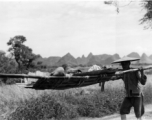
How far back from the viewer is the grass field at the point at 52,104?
6.12m

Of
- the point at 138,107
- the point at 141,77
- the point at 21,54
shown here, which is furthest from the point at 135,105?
the point at 21,54

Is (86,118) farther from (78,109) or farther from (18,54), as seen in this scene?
(18,54)

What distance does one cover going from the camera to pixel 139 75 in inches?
162

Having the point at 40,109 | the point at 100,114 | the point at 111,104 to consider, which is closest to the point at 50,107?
the point at 40,109

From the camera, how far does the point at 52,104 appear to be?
6469mm

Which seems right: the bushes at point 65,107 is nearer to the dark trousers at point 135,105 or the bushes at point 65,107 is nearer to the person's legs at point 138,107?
the dark trousers at point 135,105

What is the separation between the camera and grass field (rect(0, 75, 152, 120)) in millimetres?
6125

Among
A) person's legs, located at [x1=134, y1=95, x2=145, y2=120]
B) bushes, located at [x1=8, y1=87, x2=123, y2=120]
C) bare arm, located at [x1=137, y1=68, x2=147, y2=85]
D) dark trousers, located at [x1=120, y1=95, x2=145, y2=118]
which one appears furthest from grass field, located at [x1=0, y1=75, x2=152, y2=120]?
bare arm, located at [x1=137, y1=68, x2=147, y2=85]

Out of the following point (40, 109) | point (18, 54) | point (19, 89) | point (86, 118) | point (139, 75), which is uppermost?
point (18, 54)

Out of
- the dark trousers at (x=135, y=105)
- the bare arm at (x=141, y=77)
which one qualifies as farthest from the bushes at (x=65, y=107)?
the bare arm at (x=141, y=77)

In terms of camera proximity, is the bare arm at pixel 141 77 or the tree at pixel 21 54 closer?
the bare arm at pixel 141 77

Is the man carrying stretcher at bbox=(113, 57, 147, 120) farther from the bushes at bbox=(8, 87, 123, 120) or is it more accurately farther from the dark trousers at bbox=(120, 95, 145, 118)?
the bushes at bbox=(8, 87, 123, 120)

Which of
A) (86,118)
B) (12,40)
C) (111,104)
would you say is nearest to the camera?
(86,118)

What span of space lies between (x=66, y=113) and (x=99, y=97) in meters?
1.77
